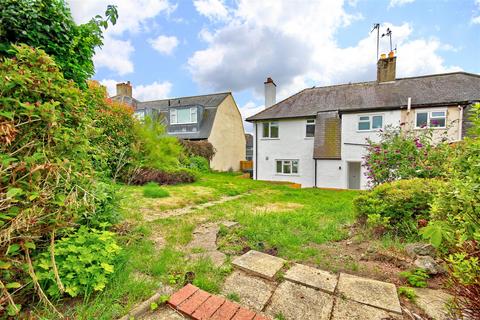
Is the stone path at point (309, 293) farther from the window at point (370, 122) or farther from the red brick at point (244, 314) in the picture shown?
the window at point (370, 122)

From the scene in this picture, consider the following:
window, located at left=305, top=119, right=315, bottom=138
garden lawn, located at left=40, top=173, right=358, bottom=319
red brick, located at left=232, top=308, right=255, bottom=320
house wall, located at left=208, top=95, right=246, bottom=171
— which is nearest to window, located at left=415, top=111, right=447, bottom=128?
window, located at left=305, top=119, right=315, bottom=138

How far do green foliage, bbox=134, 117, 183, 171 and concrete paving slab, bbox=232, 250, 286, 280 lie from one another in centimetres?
788

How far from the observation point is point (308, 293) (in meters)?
2.18

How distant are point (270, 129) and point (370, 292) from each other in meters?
14.2

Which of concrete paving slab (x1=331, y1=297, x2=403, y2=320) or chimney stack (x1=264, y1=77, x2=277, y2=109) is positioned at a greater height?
chimney stack (x1=264, y1=77, x2=277, y2=109)

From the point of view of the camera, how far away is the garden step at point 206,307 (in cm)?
177

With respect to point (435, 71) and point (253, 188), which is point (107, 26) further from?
point (435, 71)

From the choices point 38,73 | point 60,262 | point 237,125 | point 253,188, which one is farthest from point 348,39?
point 237,125

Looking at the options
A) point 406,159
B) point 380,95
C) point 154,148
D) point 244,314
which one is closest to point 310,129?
point 380,95

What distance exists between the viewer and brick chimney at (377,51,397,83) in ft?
45.7

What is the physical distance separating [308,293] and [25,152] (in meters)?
2.96

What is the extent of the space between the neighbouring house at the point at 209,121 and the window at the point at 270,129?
561 centimetres

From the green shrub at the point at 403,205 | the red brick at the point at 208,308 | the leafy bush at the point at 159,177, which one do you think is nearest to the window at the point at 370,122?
the green shrub at the point at 403,205

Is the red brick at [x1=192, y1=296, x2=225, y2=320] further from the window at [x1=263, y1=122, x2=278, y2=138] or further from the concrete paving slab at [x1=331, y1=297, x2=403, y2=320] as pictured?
the window at [x1=263, y1=122, x2=278, y2=138]
